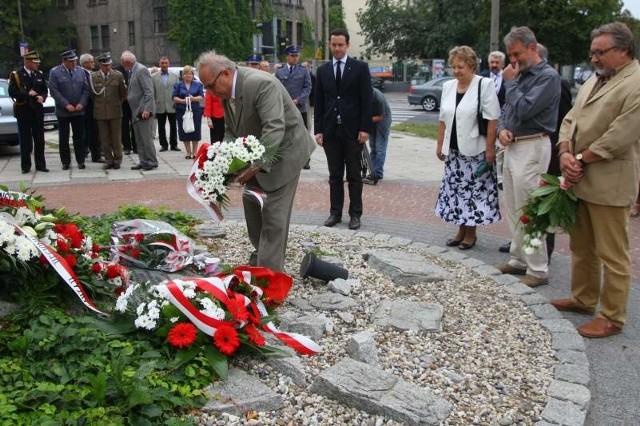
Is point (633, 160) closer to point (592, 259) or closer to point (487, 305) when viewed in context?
point (592, 259)

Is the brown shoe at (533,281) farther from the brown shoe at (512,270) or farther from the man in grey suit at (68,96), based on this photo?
the man in grey suit at (68,96)

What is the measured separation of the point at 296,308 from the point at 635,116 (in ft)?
8.51

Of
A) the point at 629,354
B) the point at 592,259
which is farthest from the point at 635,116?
the point at 629,354

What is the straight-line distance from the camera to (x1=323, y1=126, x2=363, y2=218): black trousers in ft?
22.9

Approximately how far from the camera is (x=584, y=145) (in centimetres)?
441

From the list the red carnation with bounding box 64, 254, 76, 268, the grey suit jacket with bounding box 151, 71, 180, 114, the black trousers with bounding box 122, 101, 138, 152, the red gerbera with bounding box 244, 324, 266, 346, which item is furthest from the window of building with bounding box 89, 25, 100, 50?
the red gerbera with bounding box 244, 324, 266, 346

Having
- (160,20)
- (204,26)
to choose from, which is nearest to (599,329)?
(204,26)

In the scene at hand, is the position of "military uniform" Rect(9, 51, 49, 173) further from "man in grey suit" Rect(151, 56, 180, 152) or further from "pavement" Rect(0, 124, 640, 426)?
"man in grey suit" Rect(151, 56, 180, 152)

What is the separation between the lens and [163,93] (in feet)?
43.0

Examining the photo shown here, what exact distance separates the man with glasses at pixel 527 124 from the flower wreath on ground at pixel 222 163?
2.22 meters

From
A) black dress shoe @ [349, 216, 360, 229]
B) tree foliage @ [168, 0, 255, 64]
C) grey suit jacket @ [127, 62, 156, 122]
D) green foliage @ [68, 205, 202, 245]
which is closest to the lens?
green foliage @ [68, 205, 202, 245]

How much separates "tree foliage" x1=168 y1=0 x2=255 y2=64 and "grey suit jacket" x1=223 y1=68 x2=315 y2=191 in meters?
38.2

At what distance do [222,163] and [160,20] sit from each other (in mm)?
43092

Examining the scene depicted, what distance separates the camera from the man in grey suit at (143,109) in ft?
36.7
